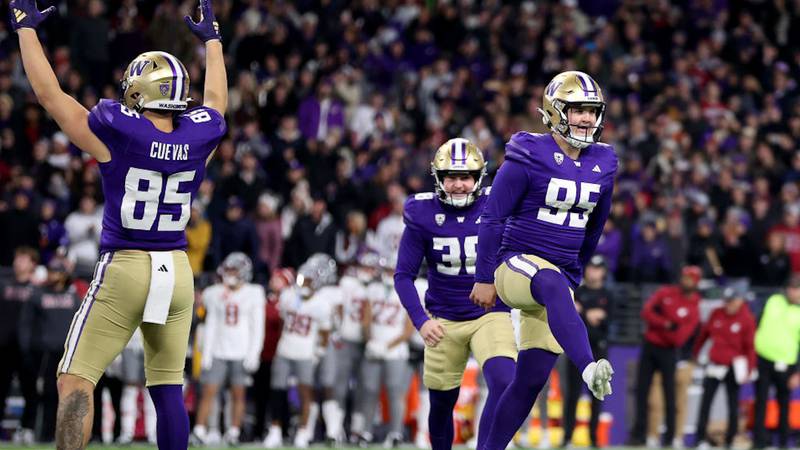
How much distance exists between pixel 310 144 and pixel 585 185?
10.1 m

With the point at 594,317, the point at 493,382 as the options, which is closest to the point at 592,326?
the point at 594,317

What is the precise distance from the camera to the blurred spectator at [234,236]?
15.6 m

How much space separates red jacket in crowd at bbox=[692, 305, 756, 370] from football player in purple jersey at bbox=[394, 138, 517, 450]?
691cm

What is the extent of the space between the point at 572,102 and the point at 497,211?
695 millimetres

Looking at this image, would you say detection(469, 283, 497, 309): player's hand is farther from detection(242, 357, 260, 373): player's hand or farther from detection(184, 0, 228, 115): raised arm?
detection(242, 357, 260, 373): player's hand

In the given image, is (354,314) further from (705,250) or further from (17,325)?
(705,250)

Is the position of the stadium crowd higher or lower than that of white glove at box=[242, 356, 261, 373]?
higher

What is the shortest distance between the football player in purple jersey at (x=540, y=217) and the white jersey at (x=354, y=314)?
7.27m

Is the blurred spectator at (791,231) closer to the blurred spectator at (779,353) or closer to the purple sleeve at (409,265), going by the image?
the blurred spectator at (779,353)

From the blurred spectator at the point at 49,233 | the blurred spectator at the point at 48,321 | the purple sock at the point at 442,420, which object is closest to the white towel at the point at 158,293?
the purple sock at the point at 442,420

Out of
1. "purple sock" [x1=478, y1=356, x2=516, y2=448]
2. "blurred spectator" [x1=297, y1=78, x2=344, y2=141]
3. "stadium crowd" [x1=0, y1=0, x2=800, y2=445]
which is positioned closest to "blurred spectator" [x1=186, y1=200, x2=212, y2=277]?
"stadium crowd" [x1=0, y1=0, x2=800, y2=445]

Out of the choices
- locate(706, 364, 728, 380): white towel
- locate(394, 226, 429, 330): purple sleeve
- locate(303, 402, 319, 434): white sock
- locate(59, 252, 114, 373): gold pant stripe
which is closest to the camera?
locate(59, 252, 114, 373): gold pant stripe

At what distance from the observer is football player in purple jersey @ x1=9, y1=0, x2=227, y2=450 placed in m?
6.51

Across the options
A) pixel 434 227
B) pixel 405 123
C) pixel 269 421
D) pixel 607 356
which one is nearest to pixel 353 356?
pixel 269 421
